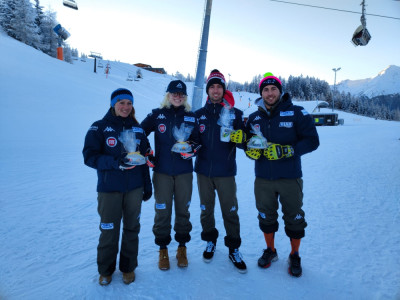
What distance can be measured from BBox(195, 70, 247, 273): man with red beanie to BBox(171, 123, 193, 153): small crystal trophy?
29 cm

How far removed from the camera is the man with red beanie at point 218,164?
10.3 feet

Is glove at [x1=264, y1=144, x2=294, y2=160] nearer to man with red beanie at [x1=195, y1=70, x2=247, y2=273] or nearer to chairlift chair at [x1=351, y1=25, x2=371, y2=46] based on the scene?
man with red beanie at [x1=195, y1=70, x2=247, y2=273]

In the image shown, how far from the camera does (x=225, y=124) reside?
3.07 m

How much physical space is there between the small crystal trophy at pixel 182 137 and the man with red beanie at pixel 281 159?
2.69ft

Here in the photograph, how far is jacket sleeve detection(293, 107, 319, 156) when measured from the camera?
2920 mm

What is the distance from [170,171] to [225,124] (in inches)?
38.5

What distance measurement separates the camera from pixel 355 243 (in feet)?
11.9

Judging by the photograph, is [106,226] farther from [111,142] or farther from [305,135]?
[305,135]

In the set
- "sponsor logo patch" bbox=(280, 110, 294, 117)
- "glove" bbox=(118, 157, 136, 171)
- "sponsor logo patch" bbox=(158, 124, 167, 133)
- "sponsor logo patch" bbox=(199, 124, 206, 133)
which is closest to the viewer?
"glove" bbox=(118, 157, 136, 171)

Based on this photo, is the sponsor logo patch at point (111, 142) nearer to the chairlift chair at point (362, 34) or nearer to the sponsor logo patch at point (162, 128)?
the sponsor logo patch at point (162, 128)

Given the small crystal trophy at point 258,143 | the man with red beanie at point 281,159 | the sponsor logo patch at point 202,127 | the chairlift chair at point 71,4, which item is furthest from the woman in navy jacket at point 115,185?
the chairlift chair at point 71,4

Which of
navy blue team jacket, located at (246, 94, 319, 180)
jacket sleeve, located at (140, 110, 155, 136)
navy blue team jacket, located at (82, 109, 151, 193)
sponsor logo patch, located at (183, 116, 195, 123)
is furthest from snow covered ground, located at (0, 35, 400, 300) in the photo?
sponsor logo patch, located at (183, 116, 195, 123)

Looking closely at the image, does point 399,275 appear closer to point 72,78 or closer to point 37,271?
point 37,271

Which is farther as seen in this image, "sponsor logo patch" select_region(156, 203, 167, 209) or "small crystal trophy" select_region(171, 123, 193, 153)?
"sponsor logo patch" select_region(156, 203, 167, 209)
